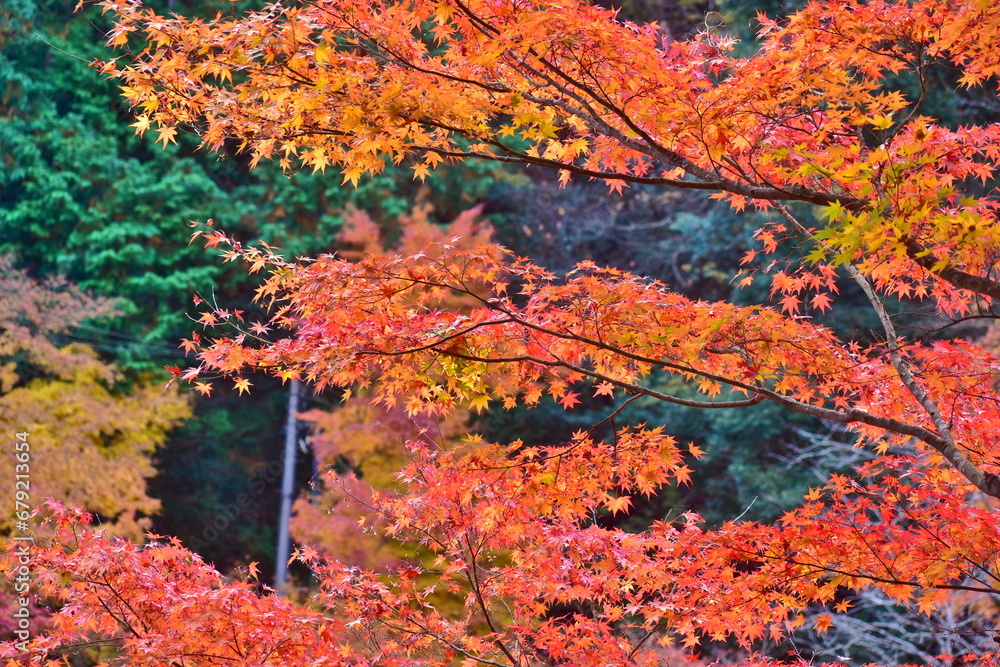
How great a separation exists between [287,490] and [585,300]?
37.5 feet

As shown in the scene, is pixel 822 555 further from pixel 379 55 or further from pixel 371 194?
pixel 371 194

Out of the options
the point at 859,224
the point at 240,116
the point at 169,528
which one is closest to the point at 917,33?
the point at 859,224

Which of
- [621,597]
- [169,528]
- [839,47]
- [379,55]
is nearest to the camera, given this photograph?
[379,55]

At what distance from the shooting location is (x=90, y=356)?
36.2 ft

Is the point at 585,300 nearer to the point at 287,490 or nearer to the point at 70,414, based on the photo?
the point at 70,414

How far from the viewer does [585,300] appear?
3.11 m

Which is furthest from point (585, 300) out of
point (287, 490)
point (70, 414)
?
point (287, 490)

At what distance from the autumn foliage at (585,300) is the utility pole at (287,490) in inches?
372

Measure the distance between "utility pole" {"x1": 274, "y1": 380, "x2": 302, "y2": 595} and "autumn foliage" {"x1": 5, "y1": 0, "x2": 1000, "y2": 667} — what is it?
9460mm

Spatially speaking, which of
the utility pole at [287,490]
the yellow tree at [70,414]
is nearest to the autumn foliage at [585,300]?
the yellow tree at [70,414]

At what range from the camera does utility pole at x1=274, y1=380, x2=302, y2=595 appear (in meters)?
13.2

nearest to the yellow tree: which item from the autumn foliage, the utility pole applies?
the utility pole

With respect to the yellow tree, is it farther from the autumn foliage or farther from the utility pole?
the autumn foliage

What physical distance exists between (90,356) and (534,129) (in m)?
9.67
